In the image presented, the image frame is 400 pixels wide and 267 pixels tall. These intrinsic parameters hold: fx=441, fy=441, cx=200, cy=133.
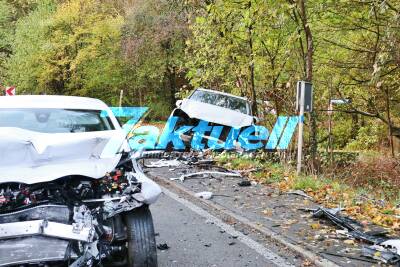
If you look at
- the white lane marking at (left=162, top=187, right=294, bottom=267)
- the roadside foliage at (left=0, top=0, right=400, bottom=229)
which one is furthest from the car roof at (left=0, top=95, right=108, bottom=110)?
the roadside foliage at (left=0, top=0, right=400, bottom=229)

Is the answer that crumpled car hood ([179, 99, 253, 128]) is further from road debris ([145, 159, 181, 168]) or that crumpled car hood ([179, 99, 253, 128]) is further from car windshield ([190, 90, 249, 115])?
road debris ([145, 159, 181, 168])

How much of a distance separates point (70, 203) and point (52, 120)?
1.63 meters

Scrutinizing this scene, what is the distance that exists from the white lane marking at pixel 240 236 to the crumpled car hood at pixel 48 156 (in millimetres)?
2145

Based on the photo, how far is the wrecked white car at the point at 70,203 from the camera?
3432 millimetres

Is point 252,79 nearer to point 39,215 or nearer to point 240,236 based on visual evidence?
point 240,236

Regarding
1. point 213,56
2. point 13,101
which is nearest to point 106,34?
point 213,56

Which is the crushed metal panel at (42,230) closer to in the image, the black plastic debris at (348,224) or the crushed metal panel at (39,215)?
the crushed metal panel at (39,215)

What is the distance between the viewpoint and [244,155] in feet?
40.2

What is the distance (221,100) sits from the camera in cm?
1352

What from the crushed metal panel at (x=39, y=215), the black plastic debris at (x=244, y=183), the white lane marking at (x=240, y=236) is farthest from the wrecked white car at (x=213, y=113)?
the crushed metal panel at (x=39, y=215)

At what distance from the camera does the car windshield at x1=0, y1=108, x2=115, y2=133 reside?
16.1ft

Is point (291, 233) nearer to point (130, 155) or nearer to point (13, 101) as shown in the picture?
point (130, 155)

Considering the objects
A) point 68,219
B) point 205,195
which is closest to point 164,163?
point 205,195

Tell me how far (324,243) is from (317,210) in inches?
51.2
